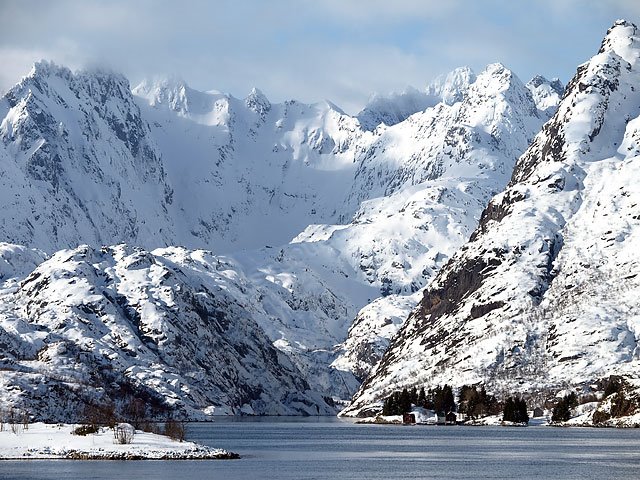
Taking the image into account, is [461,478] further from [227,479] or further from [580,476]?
[227,479]

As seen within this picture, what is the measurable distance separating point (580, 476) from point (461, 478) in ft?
54.0

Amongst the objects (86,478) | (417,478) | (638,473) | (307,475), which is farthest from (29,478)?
(638,473)

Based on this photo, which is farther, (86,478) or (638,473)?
(638,473)

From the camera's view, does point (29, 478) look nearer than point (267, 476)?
Yes

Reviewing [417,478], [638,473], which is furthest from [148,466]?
[638,473]

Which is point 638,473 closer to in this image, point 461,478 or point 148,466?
point 461,478

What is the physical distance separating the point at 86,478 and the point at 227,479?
1861 centimetres

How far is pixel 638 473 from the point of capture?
189750 millimetres

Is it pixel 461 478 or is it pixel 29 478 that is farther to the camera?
pixel 461 478

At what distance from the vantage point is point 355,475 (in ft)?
633

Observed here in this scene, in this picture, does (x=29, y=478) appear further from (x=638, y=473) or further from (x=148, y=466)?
(x=638, y=473)

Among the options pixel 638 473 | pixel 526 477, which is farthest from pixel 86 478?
pixel 638 473

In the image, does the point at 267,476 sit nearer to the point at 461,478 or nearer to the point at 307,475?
the point at 307,475

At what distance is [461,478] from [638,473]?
82.1 feet
